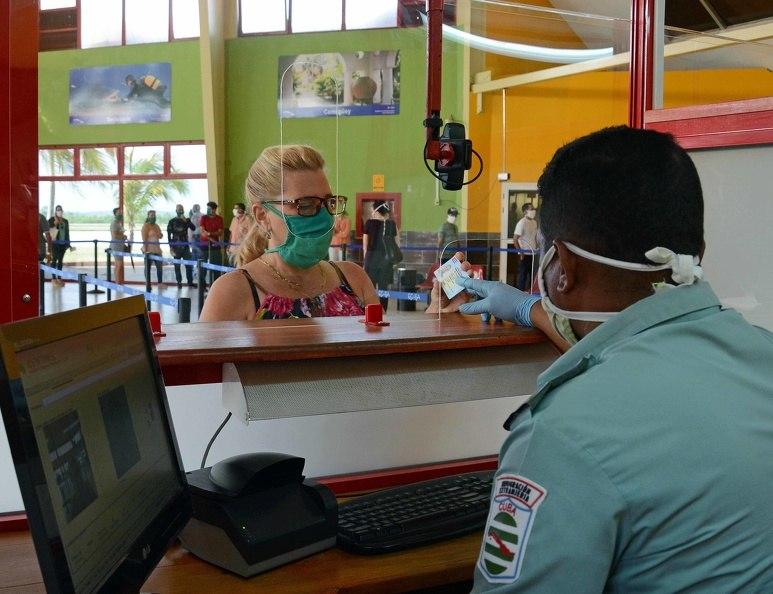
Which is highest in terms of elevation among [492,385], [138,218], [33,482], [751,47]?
[751,47]

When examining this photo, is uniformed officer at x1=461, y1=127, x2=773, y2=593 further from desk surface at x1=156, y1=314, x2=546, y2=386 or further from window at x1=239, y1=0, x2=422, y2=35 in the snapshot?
window at x1=239, y1=0, x2=422, y2=35

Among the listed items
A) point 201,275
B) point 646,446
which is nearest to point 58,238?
point 201,275

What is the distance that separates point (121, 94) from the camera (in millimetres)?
2998

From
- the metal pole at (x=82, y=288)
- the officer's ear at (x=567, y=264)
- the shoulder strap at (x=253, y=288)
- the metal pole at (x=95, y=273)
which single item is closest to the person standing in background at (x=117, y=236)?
the metal pole at (x=95, y=273)

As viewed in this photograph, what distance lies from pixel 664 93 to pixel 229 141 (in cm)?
137

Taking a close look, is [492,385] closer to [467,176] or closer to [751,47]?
[467,176]

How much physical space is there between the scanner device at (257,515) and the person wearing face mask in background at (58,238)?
4.02 ft

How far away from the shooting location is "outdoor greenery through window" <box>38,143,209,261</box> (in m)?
2.33

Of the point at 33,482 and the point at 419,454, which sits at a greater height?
the point at 33,482

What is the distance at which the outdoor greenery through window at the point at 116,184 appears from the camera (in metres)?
2.33

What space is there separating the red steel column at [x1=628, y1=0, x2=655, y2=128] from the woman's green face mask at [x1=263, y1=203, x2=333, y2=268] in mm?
1085

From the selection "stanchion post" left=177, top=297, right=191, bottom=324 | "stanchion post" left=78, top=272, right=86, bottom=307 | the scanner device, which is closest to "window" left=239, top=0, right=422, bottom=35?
"stanchion post" left=177, top=297, right=191, bottom=324

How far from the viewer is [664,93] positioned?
101 inches

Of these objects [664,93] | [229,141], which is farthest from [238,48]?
[664,93]
